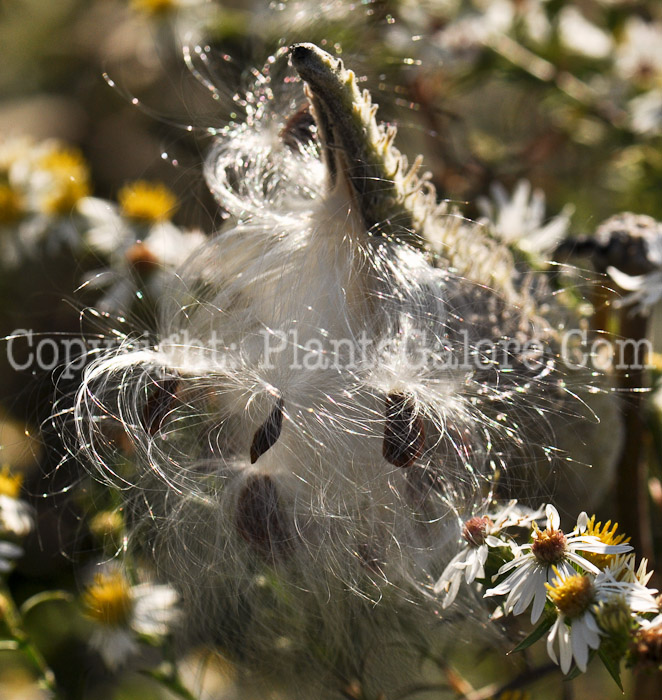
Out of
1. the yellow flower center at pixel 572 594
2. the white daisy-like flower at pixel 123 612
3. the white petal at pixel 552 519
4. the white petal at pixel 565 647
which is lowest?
the white daisy-like flower at pixel 123 612

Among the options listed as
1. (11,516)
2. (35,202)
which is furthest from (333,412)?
(35,202)

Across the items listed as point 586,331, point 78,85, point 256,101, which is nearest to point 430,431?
point 586,331

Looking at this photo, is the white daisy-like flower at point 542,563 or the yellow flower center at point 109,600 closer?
the white daisy-like flower at point 542,563

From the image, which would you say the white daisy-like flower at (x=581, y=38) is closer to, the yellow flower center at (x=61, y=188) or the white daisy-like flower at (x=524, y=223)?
the white daisy-like flower at (x=524, y=223)

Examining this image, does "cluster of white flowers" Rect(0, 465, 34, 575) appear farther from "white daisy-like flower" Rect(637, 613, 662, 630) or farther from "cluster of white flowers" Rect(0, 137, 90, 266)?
"white daisy-like flower" Rect(637, 613, 662, 630)

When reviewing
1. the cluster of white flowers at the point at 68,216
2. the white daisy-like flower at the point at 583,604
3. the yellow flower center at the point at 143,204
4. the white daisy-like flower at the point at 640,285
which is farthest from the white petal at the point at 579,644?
the yellow flower center at the point at 143,204

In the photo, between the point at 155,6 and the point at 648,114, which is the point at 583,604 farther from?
the point at 155,6

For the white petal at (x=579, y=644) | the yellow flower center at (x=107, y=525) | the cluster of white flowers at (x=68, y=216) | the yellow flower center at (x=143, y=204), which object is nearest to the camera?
the white petal at (x=579, y=644)
